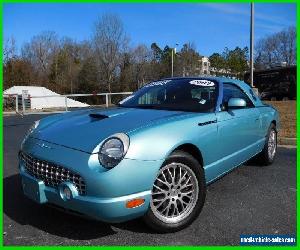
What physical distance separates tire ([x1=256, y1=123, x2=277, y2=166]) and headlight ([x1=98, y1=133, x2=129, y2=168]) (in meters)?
3.34

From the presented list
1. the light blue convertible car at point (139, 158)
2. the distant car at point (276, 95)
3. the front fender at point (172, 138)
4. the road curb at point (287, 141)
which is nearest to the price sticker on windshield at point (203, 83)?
the light blue convertible car at point (139, 158)

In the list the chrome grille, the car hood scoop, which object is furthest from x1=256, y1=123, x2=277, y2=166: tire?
the chrome grille

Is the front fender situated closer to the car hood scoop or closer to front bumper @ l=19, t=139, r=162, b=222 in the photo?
front bumper @ l=19, t=139, r=162, b=222

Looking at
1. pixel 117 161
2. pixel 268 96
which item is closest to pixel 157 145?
pixel 117 161

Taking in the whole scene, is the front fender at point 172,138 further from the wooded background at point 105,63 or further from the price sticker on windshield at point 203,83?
the wooded background at point 105,63

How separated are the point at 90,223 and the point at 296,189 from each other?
109 inches

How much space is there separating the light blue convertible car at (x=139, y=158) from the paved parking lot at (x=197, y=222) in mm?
209

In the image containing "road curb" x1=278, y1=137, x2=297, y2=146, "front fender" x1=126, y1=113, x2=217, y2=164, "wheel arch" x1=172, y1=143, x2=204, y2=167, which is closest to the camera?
"front fender" x1=126, y1=113, x2=217, y2=164

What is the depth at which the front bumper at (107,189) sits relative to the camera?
305 centimetres

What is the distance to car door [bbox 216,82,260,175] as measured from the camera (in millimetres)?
4336

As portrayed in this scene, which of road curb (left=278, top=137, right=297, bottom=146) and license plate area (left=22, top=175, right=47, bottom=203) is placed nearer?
license plate area (left=22, top=175, right=47, bottom=203)

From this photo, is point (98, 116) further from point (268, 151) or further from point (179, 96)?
point (268, 151)

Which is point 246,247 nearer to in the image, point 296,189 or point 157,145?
point 157,145

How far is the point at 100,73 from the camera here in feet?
160
